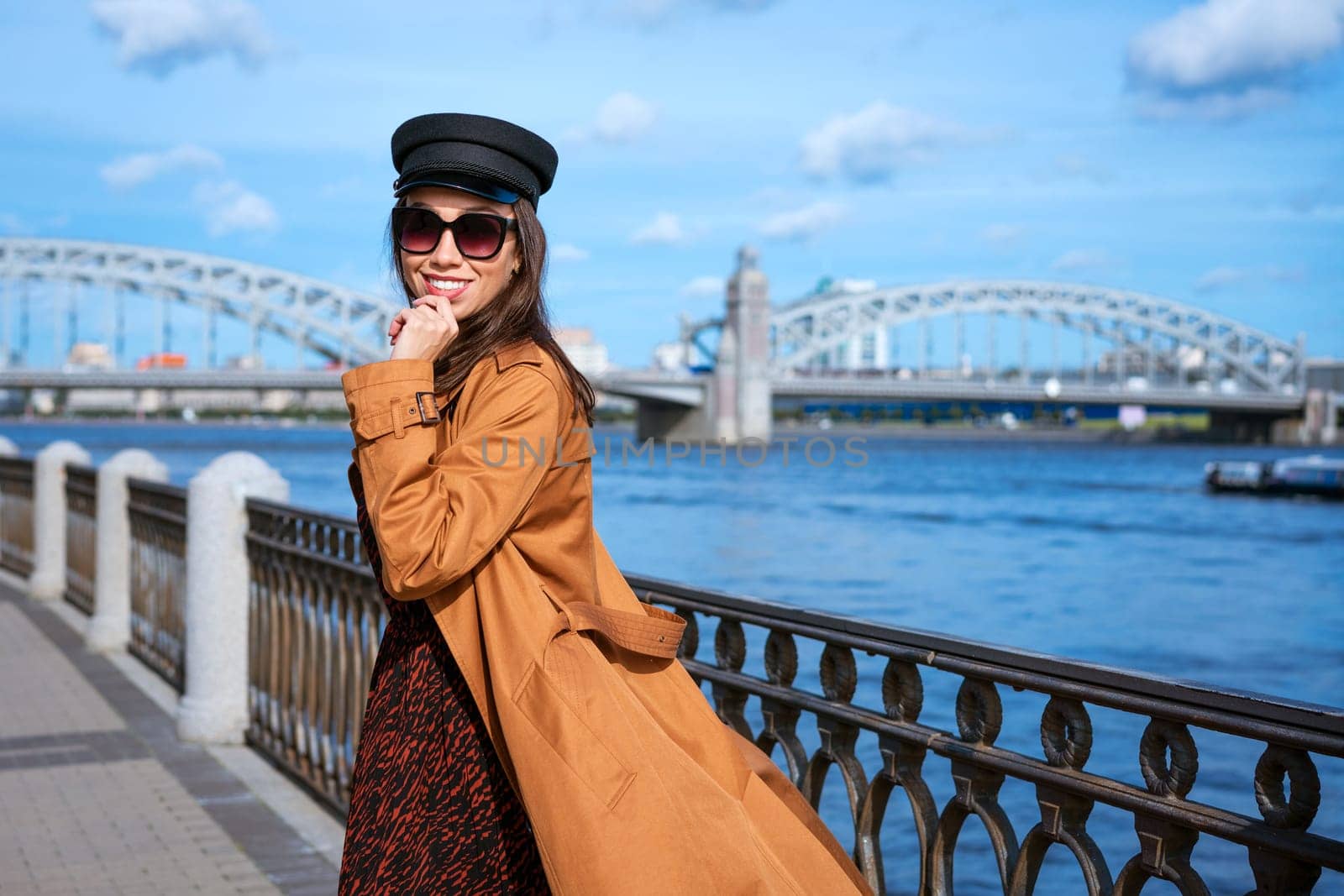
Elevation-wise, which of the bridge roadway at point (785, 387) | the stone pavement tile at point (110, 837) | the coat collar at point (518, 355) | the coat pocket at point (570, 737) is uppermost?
the bridge roadway at point (785, 387)

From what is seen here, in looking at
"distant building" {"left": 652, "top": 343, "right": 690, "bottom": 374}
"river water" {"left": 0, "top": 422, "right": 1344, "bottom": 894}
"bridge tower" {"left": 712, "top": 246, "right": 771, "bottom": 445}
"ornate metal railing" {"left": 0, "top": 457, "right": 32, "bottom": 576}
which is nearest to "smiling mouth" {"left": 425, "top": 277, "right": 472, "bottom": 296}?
"river water" {"left": 0, "top": 422, "right": 1344, "bottom": 894}

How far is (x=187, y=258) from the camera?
6594cm

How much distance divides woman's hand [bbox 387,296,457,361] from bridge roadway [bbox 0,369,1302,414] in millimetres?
41748

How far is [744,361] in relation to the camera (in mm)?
67438

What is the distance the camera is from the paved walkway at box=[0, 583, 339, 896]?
341 centimetres

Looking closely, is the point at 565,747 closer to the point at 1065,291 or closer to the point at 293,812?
the point at 293,812

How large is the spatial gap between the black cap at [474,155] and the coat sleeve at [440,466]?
24 cm

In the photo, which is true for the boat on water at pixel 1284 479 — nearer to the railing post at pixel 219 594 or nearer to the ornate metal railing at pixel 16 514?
the ornate metal railing at pixel 16 514

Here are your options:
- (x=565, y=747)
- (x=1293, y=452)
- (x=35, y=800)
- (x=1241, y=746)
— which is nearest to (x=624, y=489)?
(x=1241, y=746)

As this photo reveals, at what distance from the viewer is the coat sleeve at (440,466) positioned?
1.49 meters

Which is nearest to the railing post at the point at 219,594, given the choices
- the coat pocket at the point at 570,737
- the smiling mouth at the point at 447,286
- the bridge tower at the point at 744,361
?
the smiling mouth at the point at 447,286

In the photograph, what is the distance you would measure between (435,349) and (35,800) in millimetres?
3063

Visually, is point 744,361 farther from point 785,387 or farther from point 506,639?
point 506,639

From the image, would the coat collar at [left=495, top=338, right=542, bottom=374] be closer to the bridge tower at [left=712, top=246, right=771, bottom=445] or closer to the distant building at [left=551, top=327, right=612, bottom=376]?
the distant building at [left=551, top=327, right=612, bottom=376]
